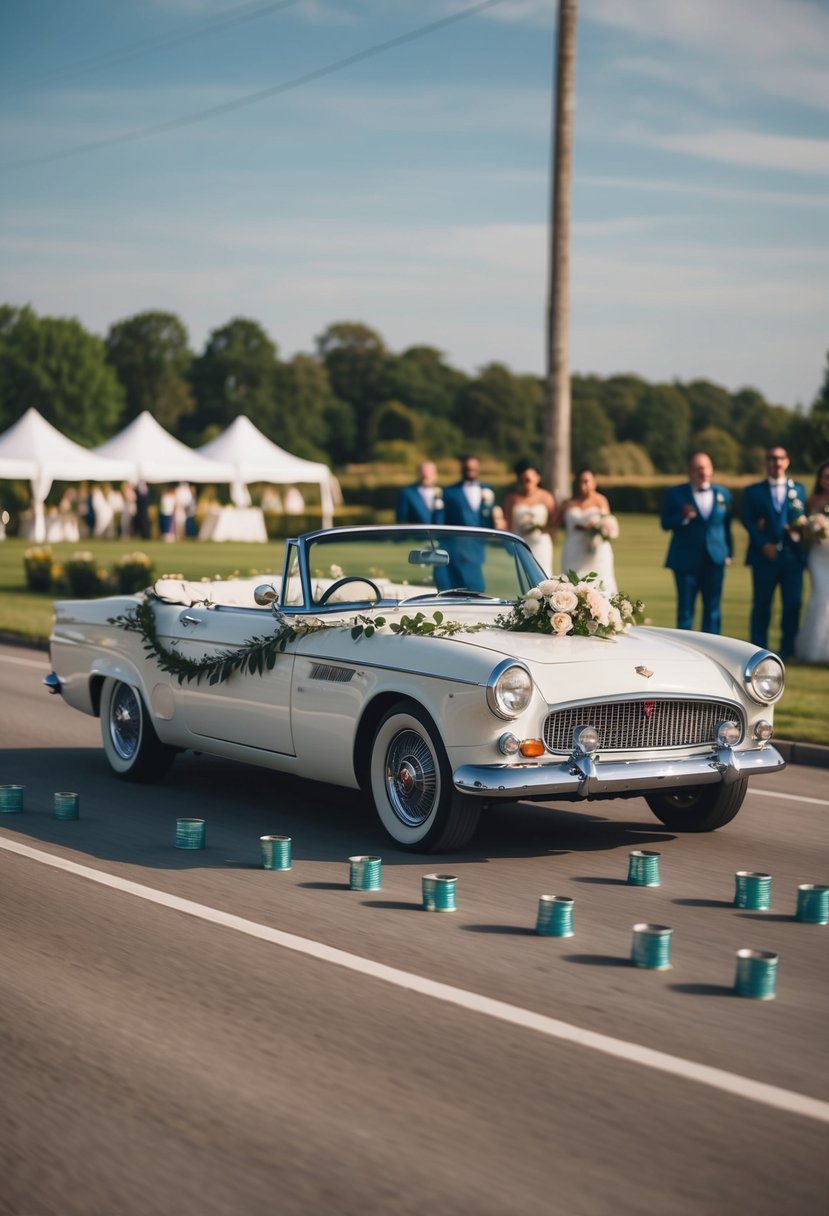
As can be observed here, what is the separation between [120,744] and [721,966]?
494 cm

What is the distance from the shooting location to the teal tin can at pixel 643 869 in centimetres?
688

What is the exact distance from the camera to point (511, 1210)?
11.9 feet

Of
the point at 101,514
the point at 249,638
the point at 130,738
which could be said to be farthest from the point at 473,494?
the point at 101,514

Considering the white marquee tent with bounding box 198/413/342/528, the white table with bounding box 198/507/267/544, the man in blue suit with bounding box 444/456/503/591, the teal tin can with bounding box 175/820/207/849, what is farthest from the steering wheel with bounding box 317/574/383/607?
the white table with bounding box 198/507/267/544

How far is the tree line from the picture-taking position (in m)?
123

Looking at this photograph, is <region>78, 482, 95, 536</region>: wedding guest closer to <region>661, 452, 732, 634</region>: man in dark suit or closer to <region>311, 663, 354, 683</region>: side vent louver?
<region>661, 452, 732, 634</region>: man in dark suit

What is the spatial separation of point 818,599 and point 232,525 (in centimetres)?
3624

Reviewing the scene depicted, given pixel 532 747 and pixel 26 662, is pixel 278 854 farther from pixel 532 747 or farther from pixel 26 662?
pixel 26 662

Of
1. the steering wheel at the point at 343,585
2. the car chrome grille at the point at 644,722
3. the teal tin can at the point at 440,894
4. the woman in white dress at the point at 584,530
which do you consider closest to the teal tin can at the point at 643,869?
the car chrome grille at the point at 644,722

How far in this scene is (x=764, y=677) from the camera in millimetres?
7844

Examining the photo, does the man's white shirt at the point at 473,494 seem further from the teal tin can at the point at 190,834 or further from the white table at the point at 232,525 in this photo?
the white table at the point at 232,525

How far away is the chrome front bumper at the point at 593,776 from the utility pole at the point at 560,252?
38.2ft

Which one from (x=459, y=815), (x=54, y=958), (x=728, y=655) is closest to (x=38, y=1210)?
(x=54, y=958)

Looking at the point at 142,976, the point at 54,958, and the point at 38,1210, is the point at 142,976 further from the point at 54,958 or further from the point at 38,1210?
the point at 38,1210
